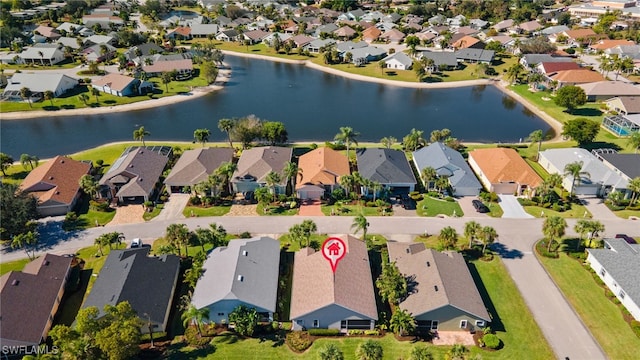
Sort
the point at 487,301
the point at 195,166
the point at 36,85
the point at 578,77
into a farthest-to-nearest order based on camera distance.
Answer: the point at 578,77
the point at 36,85
the point at 195,166
the point at 487,301

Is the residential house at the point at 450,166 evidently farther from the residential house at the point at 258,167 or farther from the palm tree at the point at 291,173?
A: the residential house at the point at 258,167

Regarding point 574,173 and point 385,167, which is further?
point 385,167

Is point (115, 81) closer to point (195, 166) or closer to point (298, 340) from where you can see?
point (195, 166)

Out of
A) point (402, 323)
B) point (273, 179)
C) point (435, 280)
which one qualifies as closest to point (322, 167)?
point (273, 179)

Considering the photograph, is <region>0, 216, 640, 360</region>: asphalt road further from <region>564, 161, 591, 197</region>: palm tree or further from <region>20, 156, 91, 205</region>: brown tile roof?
<region>564, 161, 591, 197</region>: palm tree

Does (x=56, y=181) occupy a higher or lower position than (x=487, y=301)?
higher

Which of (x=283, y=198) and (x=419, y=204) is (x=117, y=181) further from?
(x=419, y=204)
